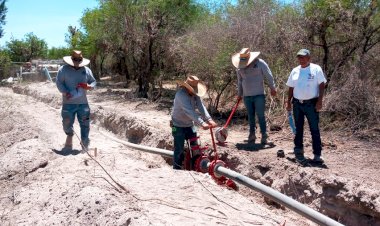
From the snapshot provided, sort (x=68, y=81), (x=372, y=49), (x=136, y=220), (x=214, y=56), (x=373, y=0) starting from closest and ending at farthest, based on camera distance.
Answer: (x=136, y=220), (x=68, y=81), (x=373, y=0), (x=372, y=49), (x=214, y=56)

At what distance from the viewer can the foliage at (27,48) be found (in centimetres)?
5100

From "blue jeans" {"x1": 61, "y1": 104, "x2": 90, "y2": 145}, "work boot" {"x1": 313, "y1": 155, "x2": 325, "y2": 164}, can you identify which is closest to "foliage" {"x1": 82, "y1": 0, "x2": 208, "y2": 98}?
"blue jeans" {"x1": 61, "y1": 104, "x2": 90, "y2": 145}

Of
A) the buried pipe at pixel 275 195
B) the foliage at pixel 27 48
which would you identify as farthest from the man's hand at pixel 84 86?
the foliage at pixel 27 48

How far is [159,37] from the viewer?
56.5ft

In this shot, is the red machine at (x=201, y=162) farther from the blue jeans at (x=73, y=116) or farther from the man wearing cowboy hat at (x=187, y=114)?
the blue jeans at (x=73, y=116)

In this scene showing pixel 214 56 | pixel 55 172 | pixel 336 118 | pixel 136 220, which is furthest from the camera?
pixel 214 56

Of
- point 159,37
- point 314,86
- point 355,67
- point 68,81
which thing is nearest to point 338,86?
point 355,67

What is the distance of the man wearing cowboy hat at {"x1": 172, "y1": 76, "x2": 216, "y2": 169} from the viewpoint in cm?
652

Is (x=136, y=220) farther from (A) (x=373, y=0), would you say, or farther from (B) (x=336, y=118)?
(A) (x=373, y=0)

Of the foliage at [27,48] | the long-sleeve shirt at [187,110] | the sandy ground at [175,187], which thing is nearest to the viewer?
the sandy ground at [175,187]

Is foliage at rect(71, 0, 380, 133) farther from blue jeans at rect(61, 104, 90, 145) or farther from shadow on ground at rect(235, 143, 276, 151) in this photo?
blue jeans at rect(61, 104, 90, 145)

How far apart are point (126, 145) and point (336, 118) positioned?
4.58 metres

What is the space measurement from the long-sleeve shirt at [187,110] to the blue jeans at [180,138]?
3.8 inches

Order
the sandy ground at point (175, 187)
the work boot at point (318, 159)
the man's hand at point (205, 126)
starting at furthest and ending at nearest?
1. the work boot at point (318, 159)
2. the man's hand at point (205, 126)
3. the sandy ground at point (175, 187)
